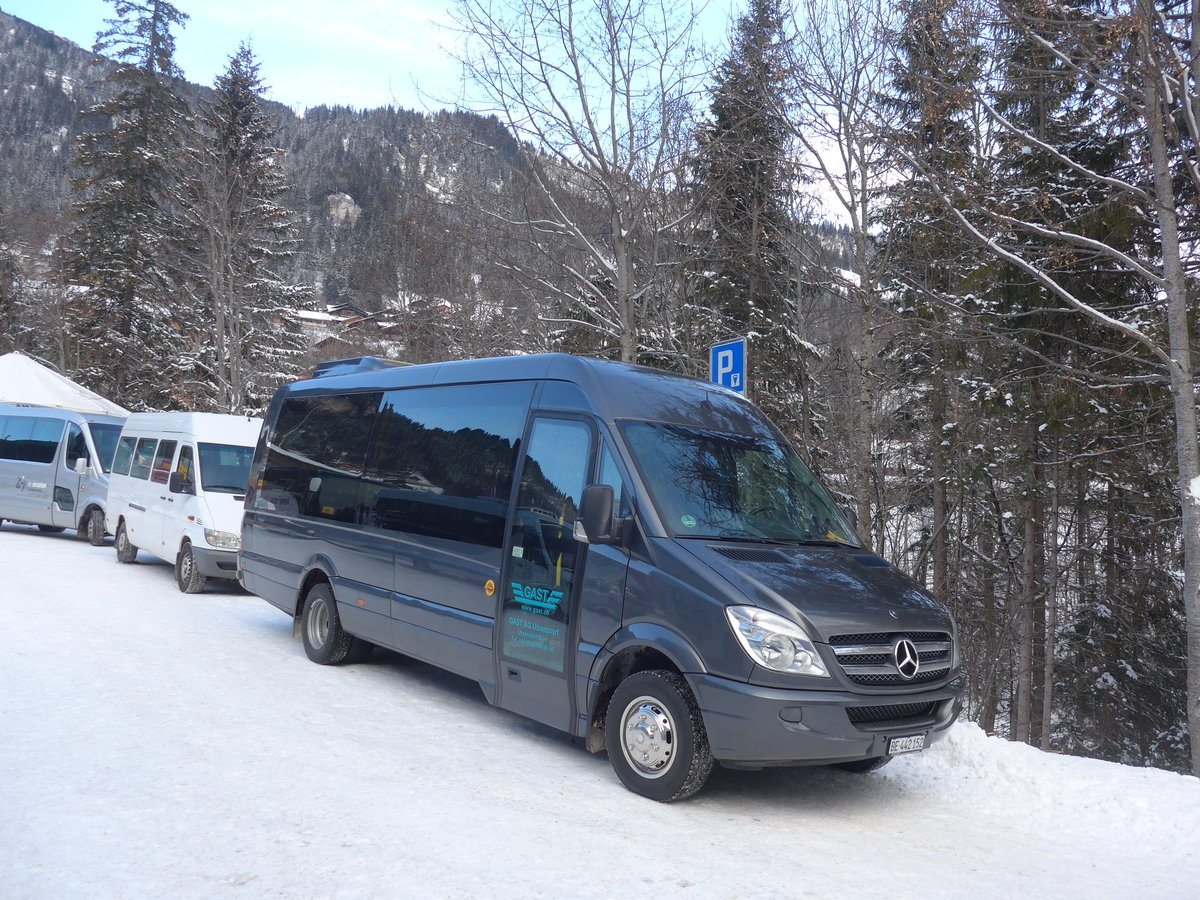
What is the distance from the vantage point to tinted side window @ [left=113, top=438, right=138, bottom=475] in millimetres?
16219

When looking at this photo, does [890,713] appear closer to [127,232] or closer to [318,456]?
[318,456]

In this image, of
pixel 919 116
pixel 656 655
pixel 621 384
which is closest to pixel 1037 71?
pixel 919 116

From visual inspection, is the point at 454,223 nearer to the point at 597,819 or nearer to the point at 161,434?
the point at 161,434

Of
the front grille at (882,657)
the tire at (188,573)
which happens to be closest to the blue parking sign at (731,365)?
the front grille at (882,657)

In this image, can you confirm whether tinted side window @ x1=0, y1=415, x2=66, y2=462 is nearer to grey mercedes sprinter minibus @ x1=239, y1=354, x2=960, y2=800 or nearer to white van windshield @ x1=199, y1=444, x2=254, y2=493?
white van windshield @ x1=199, y1=444, x2=254, y2=493

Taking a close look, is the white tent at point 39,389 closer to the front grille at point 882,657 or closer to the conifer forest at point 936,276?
the conifer forest at point 936,276

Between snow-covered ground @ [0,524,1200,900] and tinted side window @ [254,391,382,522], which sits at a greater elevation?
tinted side window @ [254,391,382,522]

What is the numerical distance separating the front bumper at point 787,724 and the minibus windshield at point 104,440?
57.9 feet

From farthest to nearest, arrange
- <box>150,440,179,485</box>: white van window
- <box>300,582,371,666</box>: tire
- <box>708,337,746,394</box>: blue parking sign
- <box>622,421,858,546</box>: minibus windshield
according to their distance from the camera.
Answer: <box>150,440,179,485</box>: white van window < <box>708,337,746,394</box>: blue parking sign < <box>300,582,371,666</box>: tire < <box>622,421,858,546</box>: minibus windshield

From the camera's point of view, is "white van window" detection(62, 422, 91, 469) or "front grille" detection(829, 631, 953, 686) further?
"white van window" detection(62, 422, 91, 469)

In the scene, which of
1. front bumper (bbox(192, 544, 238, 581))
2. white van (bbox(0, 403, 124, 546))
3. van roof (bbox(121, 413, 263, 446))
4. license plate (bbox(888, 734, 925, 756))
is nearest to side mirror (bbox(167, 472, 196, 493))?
van roof (bbox(121, 413, 263, 446))

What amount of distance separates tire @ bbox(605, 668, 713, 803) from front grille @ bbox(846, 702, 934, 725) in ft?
2.69

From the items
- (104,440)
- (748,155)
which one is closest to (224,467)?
(104,440)

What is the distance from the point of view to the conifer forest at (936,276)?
10977 millimetres
